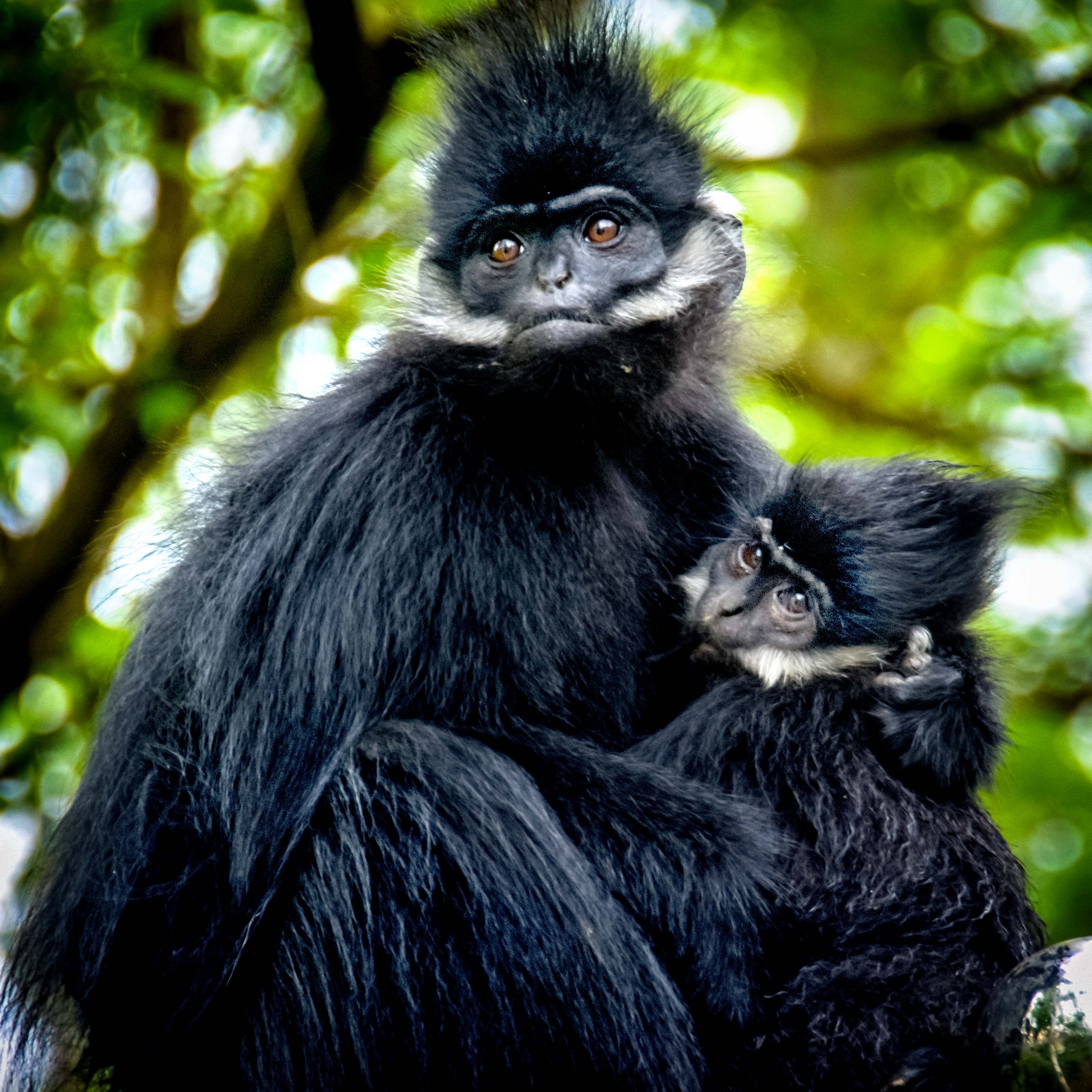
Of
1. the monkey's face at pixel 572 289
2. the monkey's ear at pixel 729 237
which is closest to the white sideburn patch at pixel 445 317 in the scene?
the monkey's face at pixel 572 289

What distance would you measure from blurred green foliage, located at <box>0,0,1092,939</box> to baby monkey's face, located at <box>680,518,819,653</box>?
1061 mm

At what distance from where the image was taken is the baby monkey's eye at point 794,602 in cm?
326

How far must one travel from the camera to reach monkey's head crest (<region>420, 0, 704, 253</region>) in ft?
11.3

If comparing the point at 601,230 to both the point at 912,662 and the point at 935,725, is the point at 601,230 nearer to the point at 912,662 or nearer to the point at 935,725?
the point at 912,662

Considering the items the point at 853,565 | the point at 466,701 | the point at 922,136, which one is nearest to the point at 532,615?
the point at 466,701

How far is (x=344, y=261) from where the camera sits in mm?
6438

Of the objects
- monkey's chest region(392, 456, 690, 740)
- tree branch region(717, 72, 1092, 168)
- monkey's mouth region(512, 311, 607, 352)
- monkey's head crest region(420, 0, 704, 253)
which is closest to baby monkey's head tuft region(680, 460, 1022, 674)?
monkey's chest region(392, 456, 690, 740)

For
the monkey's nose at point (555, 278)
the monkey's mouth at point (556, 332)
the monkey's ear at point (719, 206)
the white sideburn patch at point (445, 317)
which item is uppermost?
the monkey's ear at point (719, 206)

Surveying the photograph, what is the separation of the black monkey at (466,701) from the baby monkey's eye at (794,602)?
359 millimetres

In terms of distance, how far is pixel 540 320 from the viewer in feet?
10.7

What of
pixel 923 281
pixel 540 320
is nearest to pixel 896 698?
pixel 540 320

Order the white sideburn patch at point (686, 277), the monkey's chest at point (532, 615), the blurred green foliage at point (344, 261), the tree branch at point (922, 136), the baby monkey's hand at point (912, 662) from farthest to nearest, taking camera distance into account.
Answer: the tree branch at point (922, 136) < the blurred green foliage at point (344, 261) < the white sideburn patch at point (686, 277) < the baby monkey's hand at point (912, 662) < the monkey's chest at point (532, 615)

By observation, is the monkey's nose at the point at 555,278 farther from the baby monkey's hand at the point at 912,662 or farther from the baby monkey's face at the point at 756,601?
the baby monkey's hand at the point at 912,662

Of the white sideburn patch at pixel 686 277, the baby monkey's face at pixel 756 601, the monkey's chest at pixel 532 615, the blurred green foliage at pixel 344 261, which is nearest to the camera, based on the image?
the monkey's chest at pixel 532 615
